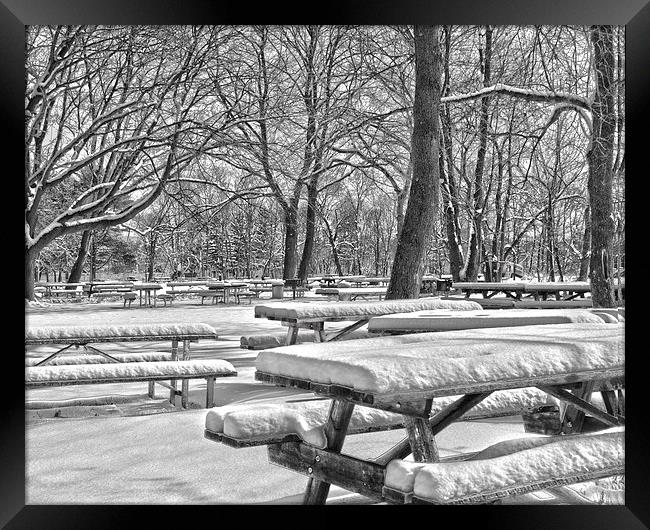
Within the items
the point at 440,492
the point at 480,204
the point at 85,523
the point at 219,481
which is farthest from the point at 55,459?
the point at 480,204

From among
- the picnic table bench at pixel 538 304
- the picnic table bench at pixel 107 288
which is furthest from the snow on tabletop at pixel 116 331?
the picnic table bench at pixel 107 288

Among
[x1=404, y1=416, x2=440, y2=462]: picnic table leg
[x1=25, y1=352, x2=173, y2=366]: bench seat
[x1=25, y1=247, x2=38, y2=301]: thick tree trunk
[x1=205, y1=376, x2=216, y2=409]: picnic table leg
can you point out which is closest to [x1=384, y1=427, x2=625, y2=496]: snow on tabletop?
[x1=404, y1=416, x2=440, y2=462]: picnic table leg

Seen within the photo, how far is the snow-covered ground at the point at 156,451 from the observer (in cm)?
411

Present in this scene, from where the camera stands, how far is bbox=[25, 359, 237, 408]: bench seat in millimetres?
5812

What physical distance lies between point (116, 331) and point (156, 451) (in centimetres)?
186

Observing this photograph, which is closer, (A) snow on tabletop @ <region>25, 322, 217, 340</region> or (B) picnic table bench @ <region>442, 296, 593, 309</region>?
(A) snow on tabletop @ <region>25, 322, 217, 340</region>

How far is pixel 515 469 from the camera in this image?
288 centimetres

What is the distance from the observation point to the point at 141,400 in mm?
7262

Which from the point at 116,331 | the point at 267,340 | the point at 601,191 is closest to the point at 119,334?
the point at 116,331

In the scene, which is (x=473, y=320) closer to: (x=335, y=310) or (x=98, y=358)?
(x=335, y=310)

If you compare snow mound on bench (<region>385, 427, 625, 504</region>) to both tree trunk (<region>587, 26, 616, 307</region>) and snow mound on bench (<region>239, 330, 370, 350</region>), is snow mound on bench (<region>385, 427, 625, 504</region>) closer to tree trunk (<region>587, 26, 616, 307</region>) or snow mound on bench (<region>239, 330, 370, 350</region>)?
snow mound on bench (<region>239, 330, 370, 350</region>)

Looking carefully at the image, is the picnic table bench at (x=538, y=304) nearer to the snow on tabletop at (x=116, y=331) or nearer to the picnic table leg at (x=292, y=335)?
the picnic table leg at (x=292, y=335)

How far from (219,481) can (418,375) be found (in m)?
1.97
